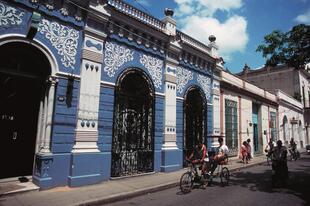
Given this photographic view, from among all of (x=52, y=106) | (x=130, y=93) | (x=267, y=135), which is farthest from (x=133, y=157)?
(x=267, y=135)

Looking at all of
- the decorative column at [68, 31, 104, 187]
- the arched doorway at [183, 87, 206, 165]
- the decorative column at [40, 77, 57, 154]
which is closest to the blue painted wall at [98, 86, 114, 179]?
the decorative column at [68, 31, 104, 187]

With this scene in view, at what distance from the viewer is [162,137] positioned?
11406 mm

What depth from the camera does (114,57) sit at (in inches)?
386

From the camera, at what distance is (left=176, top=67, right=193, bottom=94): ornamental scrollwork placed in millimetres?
12695

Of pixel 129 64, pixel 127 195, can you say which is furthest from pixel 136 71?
pixel 127 195

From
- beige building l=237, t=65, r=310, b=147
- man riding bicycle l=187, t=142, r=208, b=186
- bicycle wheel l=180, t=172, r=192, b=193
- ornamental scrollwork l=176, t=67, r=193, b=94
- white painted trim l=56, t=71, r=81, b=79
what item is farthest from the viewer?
beige building l=237, t=65, r=310, b=147

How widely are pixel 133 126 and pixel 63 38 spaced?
14.8ft

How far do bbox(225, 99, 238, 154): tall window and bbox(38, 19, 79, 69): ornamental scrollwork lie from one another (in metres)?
11.5

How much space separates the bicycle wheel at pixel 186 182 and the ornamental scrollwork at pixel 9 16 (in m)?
6.95

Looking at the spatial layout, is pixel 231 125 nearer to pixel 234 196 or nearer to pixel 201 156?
pixel 201 156

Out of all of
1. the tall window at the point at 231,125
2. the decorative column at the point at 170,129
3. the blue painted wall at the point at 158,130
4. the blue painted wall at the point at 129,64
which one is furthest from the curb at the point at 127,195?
the tall window at the point at 231,125

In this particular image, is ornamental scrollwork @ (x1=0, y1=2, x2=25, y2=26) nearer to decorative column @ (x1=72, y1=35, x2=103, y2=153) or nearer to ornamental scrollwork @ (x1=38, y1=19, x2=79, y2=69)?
ornamental scrollwork @ (x1=38, y1=19, x2=79, y2=69)

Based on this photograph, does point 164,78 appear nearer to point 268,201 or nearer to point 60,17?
point 60,17

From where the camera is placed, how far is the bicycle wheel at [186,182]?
25.6ft
